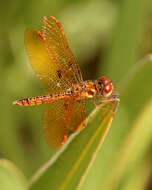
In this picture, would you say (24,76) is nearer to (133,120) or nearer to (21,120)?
(21,120)

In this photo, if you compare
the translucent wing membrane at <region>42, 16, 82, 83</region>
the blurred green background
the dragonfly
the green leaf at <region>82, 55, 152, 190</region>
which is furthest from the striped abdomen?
the blurred green background

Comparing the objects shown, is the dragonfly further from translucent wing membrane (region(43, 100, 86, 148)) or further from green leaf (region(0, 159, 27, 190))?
green leaf (region(0, 159, 27, 190))

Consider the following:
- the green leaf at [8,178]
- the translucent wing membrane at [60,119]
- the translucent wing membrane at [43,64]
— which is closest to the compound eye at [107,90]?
the translucent wing membrane at [60,119]

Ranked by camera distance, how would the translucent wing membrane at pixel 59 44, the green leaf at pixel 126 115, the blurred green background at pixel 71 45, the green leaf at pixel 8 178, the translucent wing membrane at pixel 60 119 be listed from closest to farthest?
the green leaf at pixel 8 178 → the green leaf at pixel 126 115 → the translucent wing membrane at pixel 60 119 → the translucent wing membrane at pixel 59 44 → the blurred green background at pixel 71 45

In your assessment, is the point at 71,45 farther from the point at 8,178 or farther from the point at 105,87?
the point at 8,178

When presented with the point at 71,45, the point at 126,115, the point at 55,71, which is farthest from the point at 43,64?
the point at 71,45

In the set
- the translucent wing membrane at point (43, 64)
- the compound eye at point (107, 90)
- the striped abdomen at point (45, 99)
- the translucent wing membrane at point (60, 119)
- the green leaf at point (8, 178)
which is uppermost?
the translucent wing membrane at point (43, 64)

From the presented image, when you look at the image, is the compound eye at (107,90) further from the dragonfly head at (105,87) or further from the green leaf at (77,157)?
the green leaf at (77,157)
